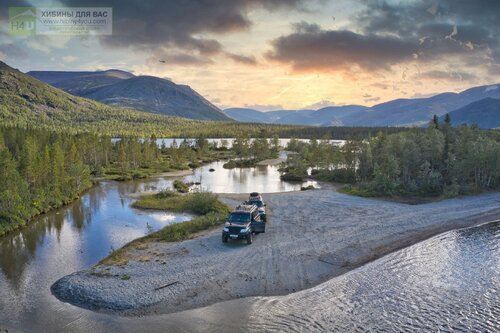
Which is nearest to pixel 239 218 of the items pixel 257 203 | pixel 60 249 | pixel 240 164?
pixel 257 203

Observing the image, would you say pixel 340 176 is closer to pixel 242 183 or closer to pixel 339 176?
pixel 339 176

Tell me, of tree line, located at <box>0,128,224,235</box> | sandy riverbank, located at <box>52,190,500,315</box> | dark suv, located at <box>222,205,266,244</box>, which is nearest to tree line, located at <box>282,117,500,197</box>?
sandy riverbank, located at <box>52,190,500,315</box>

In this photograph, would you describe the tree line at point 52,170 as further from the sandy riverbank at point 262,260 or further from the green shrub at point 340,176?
the green shrub at point 340,176

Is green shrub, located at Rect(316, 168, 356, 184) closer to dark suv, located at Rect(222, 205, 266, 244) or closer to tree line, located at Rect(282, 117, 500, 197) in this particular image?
tree line, located at Rect(282, 117, 500, 197)

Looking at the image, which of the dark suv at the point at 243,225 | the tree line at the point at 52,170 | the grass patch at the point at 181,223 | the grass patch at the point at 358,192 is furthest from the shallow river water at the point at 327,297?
the grass patch at the point at 358,192

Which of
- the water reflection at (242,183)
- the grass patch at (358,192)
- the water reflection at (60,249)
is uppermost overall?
the grass patch at (358,192)
